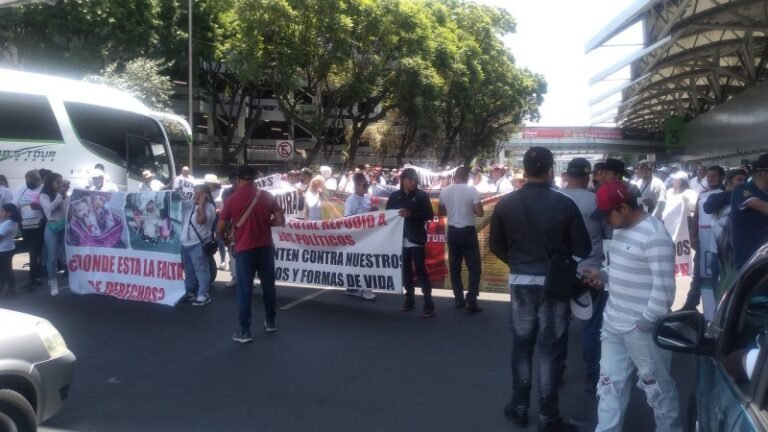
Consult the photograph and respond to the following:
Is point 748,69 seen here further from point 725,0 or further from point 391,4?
point 391,4

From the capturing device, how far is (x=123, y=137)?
60.3 ft

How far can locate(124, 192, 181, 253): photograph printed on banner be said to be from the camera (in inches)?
361

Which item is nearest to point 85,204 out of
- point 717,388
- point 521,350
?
point 521,350

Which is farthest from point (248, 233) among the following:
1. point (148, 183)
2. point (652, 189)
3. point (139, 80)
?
point (139, 80)

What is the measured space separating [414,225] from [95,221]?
4.14 metres

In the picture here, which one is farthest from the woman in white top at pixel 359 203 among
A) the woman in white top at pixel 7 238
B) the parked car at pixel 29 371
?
the parked car at pixel 29 371

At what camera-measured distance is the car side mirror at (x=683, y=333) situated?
122 inches

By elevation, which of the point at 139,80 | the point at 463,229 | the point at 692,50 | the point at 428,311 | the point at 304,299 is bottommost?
the point at 304,299

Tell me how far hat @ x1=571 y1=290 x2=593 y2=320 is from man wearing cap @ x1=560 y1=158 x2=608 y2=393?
0.83 meters

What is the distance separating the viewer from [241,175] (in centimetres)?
766

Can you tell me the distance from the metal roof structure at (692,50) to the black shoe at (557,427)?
19.7 m

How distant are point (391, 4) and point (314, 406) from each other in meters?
28.9

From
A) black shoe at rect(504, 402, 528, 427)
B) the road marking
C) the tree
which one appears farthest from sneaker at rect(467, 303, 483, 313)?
the tree

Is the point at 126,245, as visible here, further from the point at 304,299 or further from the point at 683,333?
the point at 683,333
